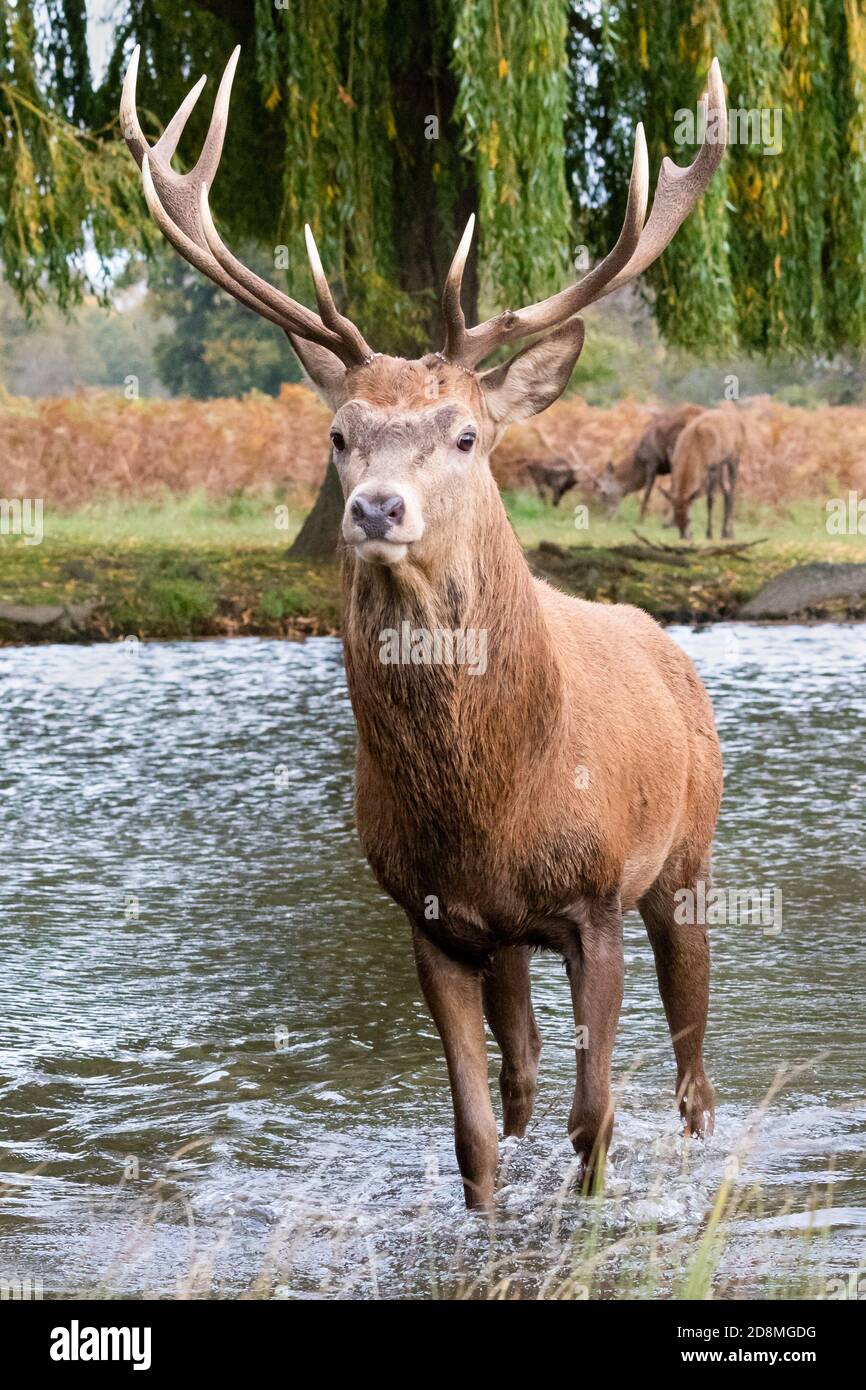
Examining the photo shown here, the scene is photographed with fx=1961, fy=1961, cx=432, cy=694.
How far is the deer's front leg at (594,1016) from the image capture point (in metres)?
4.52

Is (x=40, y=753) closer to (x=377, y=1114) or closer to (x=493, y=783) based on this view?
(x=377, y=1114)

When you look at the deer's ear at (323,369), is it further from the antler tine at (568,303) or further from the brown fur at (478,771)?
the antler tine at (568,303)

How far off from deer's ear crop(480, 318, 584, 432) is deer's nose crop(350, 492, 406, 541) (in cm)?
72

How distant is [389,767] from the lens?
4402 mm

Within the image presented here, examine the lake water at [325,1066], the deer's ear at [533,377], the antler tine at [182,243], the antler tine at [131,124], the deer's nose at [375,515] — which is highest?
the antler tine at [131,124]

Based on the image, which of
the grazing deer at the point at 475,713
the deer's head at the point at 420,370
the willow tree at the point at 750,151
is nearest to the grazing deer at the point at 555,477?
the willow tree at the point at 750,151

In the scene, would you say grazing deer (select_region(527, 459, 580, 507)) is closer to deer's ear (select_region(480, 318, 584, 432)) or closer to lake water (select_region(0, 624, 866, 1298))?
lake water (select_region(0, 624, 866, 1298))

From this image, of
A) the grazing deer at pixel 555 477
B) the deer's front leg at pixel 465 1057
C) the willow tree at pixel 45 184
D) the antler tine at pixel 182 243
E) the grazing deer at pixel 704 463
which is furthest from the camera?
the grazing deer at pixel 555 477

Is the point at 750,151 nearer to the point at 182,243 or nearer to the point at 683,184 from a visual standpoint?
the point at 683,184

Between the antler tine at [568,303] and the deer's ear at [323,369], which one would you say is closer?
the antler tine at [568,303]

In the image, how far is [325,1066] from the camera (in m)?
5.68

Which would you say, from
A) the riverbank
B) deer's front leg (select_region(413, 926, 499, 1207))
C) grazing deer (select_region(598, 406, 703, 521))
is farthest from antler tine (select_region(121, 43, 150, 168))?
grazing deer (select_region(598, 406, 703, 521))

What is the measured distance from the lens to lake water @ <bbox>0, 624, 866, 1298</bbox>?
4316mm

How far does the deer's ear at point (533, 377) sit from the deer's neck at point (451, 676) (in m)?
0.24
